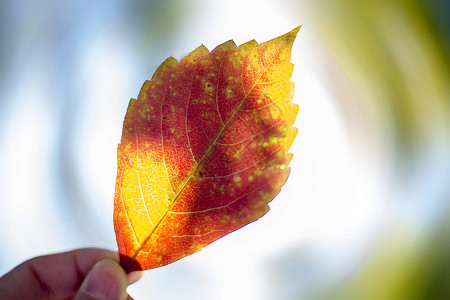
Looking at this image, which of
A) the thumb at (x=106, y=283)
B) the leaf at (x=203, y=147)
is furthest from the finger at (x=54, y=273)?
the leaf at (x=203, y=147)

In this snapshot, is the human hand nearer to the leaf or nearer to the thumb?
the thumb

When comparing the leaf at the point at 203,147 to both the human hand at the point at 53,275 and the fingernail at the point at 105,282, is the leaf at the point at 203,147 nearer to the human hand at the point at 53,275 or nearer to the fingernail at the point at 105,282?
the fingernail at the point at 105,282

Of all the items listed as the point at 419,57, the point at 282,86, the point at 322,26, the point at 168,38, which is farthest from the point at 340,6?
the point at 282,86

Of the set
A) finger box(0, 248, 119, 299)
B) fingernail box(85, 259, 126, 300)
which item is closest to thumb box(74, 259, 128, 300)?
fingernail box(85, 259, 126, 300)

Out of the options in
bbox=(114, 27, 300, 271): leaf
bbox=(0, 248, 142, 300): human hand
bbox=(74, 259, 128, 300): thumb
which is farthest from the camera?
bbox=(0, 248, 142, 300): human hand

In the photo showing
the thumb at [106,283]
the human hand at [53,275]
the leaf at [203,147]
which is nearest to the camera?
the leaf at [203,147]

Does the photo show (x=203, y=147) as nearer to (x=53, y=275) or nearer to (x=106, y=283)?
(x=106, y=283)

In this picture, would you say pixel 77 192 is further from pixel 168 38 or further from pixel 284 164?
pixel 284 164
